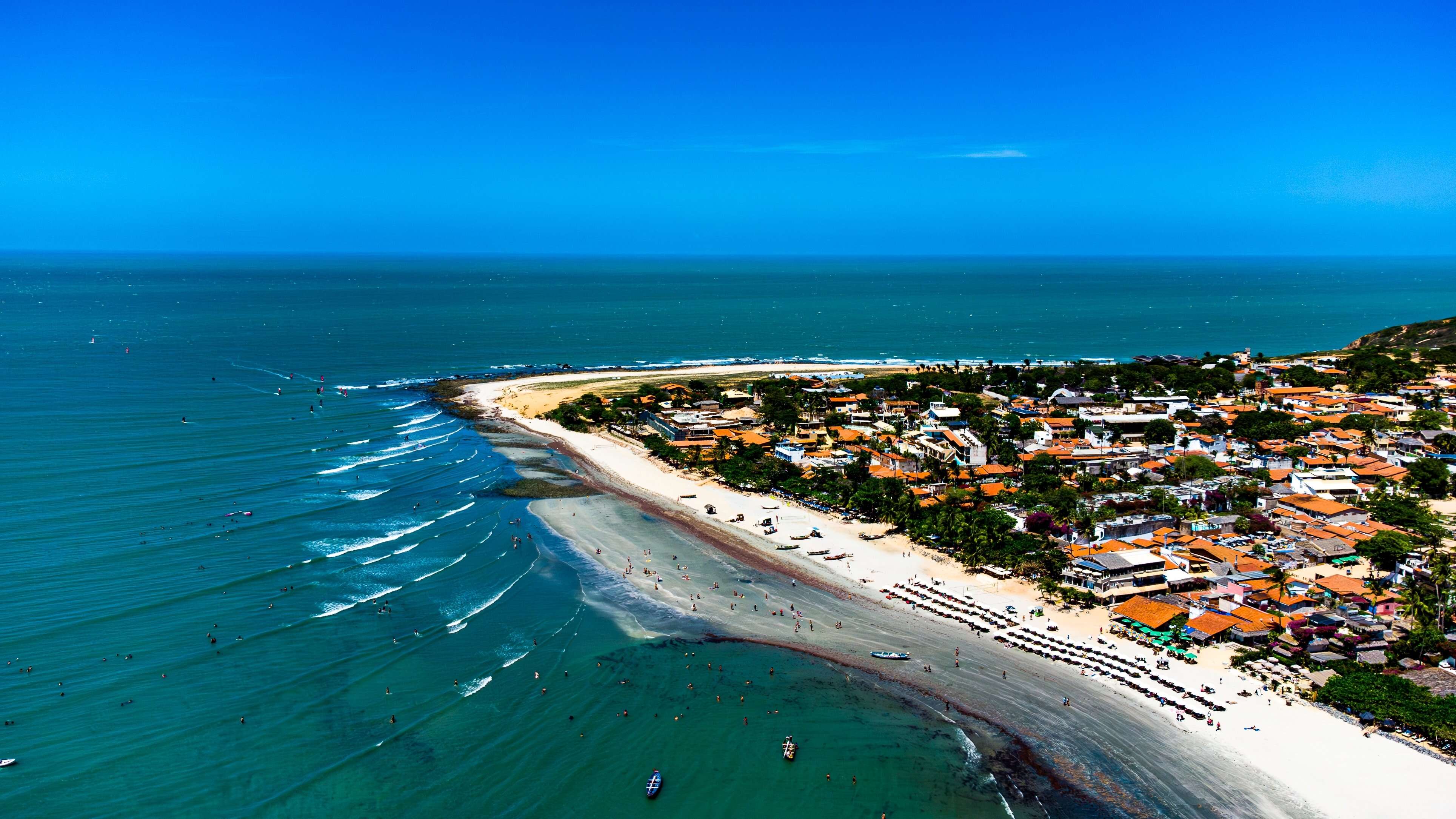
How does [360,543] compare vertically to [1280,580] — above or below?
below

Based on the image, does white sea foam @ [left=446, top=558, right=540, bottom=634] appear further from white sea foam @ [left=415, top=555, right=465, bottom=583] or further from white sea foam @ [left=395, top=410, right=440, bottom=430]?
white sea foam @ [left=395, top=410, right=440, bottom=430]

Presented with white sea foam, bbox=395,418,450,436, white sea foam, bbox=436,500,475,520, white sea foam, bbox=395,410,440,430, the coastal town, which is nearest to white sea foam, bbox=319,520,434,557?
white sea foam, bbox=436,500,475,520

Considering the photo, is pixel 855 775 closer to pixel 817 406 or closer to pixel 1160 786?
pixel 1160 786

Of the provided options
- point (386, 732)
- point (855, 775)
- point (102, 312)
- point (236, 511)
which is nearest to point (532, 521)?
point (236, 511)

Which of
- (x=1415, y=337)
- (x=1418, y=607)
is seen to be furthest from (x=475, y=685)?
(x=1415, y=337)

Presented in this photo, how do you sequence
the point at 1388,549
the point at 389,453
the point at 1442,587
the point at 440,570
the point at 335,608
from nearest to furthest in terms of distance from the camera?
the point at 1442,587, the point at 1388,549, the point at 335,608, the point at 440,570, the point at 389,453

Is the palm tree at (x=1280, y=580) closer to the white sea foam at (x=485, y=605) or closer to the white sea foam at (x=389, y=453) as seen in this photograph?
the white sea foam at (x=485, y=605)

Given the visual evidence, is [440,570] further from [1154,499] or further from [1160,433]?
[1160,433]
